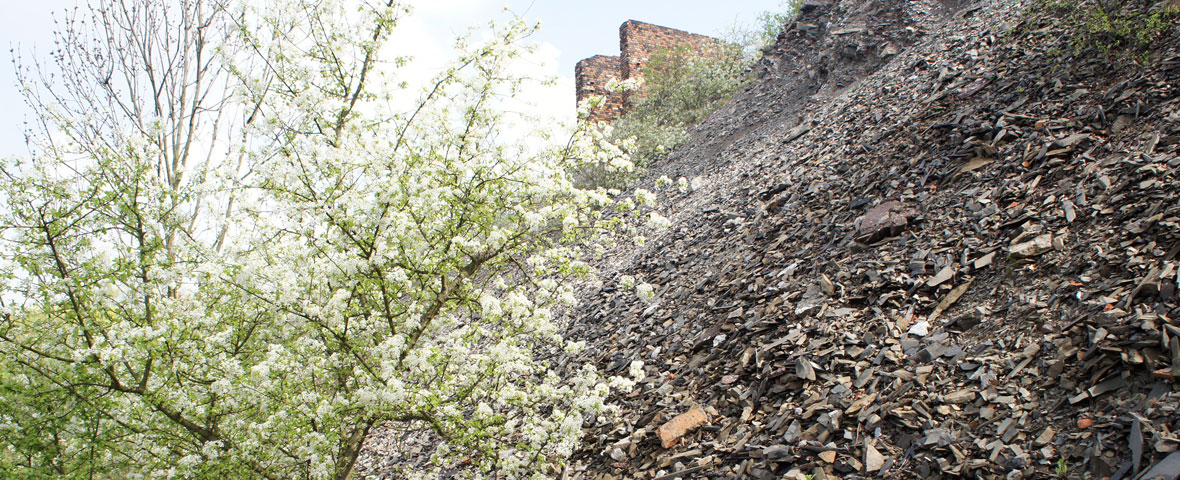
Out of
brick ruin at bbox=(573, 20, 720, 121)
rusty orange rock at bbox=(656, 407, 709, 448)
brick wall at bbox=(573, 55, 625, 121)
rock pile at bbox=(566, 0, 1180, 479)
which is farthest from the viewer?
brick wall at bbox=(573, 55, 625, 121)

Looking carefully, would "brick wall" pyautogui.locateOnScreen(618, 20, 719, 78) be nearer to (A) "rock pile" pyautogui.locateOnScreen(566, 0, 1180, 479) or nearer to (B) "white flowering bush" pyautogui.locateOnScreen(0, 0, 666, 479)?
(A) "rock pile" pyautogui.locateOnScreen(566, 0, 1180, 479)

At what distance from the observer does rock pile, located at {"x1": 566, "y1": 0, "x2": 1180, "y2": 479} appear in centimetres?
340

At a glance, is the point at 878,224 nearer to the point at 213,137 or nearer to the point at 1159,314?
the point at 1159,314

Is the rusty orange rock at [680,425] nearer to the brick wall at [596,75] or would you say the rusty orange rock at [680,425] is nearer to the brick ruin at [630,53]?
the brick ruin at [630,53]

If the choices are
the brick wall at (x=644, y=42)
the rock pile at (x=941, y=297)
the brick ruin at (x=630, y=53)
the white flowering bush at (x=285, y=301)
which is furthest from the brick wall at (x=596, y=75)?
the white flowering bush at (x=285, y=301)

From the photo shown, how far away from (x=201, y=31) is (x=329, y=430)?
641 centimetres

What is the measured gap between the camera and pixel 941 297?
15.6 feet

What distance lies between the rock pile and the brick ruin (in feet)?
36.2

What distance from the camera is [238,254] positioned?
4.84 metres

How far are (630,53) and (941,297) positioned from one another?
16.5 meters

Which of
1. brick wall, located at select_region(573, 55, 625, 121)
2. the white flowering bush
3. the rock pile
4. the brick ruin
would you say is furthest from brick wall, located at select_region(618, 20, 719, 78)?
the white flowering bush

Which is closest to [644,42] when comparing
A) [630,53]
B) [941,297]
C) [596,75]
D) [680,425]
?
[630,53]

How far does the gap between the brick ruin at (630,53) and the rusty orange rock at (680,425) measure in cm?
1537

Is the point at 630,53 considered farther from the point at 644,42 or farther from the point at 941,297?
the point at 941,297
